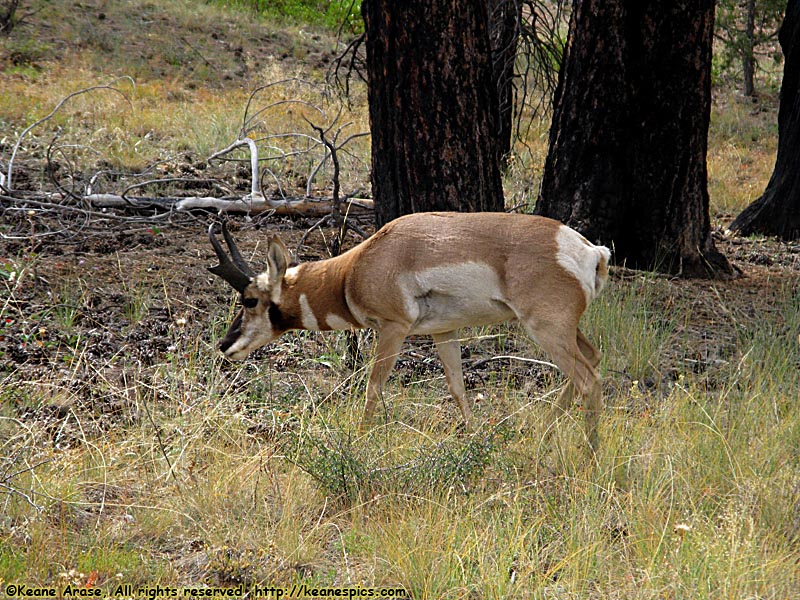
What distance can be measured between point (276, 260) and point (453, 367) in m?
1.32

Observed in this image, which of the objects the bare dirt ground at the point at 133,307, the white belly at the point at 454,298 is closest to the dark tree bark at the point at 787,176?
the bare dirt ground at the point at 133,307

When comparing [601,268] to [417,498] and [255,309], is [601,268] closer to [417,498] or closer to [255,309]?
[417,498]

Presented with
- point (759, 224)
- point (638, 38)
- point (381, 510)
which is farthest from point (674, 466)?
point (759, 224)

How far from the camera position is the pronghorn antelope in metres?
5.16

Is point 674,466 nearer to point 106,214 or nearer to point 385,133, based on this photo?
point 385,133

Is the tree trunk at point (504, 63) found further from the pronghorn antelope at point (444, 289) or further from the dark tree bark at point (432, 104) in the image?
the pronghorn antelope at point (444, 289)

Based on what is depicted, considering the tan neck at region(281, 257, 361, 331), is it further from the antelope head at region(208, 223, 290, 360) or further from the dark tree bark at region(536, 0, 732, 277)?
the dark tree bark at region(536, 0, 732, 277)

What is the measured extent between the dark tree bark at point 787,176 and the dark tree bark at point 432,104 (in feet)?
16.0

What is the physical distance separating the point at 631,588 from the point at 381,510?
129 centimetres

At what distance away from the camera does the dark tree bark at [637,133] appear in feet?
26.6

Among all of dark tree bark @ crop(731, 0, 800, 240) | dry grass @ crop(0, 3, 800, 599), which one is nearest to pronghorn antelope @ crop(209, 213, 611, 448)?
dry grass @ crop(0, 3, 800, 599)

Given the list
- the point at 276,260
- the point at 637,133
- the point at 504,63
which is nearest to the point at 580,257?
the point at 276,260

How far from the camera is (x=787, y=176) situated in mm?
10945

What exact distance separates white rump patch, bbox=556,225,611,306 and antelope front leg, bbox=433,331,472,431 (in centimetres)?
87
